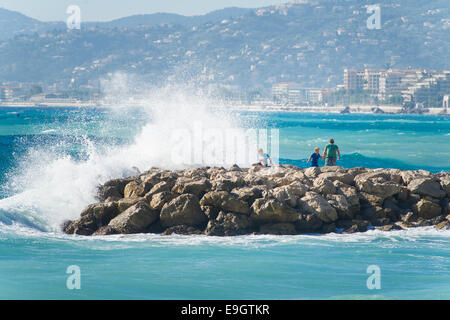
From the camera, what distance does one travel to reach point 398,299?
844 centimetres

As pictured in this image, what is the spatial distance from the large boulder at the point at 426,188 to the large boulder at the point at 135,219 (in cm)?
520

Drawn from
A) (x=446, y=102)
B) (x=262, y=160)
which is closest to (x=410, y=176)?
(x=262, y=160)

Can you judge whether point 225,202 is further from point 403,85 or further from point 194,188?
point 403,85

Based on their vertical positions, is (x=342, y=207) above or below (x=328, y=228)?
above

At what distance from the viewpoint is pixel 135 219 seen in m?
12.3

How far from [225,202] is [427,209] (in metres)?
3.94

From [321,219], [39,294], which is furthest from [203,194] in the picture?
[39,294]

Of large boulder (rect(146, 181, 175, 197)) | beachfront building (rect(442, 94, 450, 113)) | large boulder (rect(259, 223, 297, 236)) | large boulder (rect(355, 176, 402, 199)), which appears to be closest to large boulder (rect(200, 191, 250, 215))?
large boulder (rect(259, 223, 297, 236))

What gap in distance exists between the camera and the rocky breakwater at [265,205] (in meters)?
12.4

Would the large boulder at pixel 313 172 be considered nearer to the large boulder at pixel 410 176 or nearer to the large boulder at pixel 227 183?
the large boulder at pixel 410 176

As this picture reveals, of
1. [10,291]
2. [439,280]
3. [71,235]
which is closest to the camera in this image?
[10,291]

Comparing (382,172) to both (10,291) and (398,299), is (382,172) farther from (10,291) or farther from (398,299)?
(10,291)

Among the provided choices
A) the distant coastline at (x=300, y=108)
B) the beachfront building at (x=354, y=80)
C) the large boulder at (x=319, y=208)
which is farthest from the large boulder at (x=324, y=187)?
the beachfront building at (x=354, y=80)
